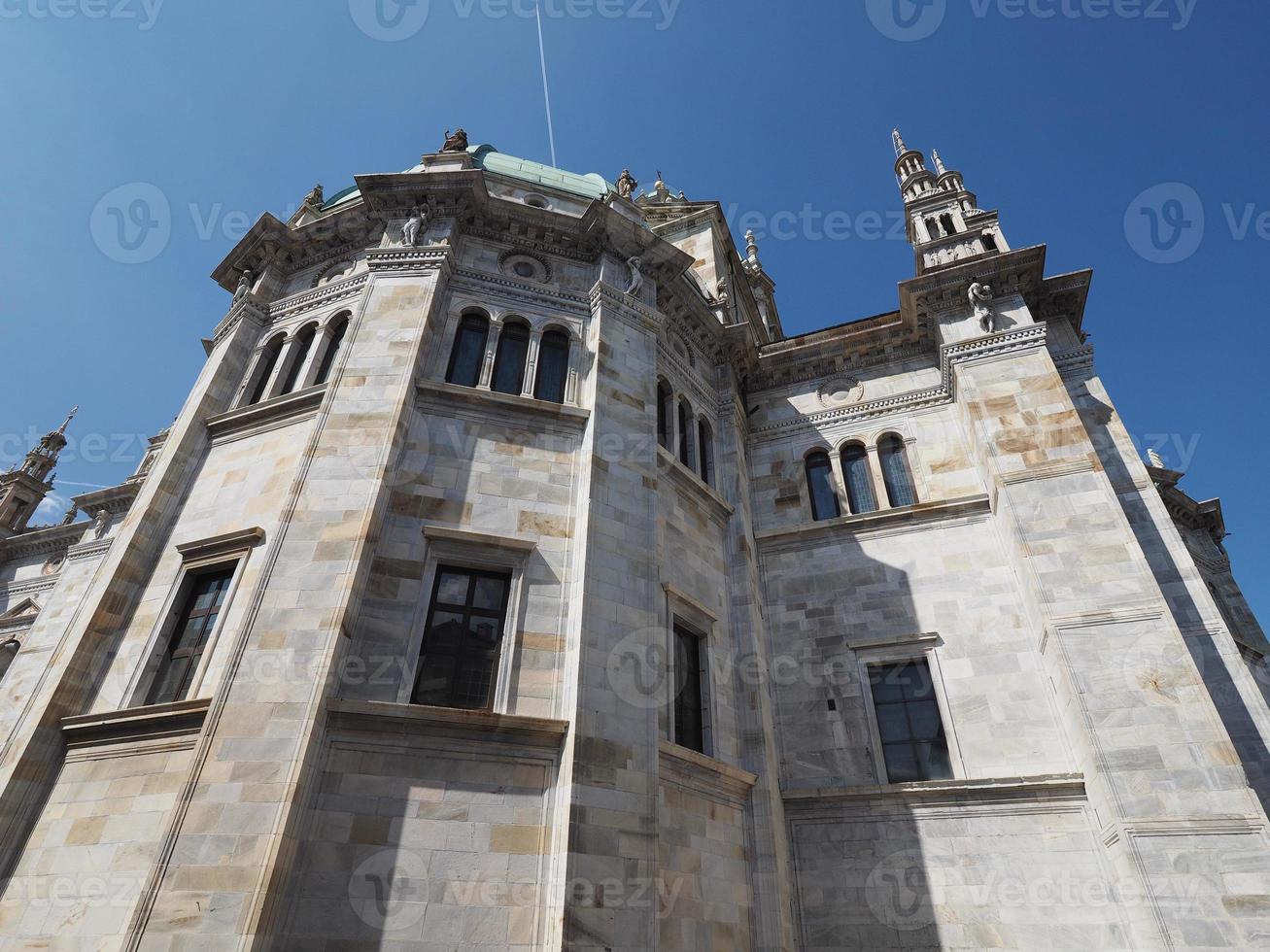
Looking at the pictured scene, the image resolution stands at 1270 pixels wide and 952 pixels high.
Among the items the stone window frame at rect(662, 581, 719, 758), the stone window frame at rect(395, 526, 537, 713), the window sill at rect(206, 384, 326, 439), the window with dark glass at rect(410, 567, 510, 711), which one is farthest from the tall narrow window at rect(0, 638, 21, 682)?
the stone window frame at rect(662, 581, 719, 758)

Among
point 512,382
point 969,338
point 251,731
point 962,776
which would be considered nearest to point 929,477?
point 969,338

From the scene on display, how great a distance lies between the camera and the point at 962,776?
43.7 feet

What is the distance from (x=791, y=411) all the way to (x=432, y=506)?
1185 centimetres

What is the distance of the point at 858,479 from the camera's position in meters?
18.4

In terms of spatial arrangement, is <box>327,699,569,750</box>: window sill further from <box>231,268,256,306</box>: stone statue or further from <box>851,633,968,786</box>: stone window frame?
<box>231,268,256,306</box>: stone statue

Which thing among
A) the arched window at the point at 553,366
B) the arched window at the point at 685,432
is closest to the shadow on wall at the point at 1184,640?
the arched window at the point at 685,432

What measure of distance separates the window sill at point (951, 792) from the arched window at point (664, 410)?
26.8 feet

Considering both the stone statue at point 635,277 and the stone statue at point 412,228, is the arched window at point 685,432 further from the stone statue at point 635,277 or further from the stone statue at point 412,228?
the stone statue at point 412,228

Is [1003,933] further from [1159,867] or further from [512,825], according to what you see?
[512,825]

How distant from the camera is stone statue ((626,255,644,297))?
16.3 metres

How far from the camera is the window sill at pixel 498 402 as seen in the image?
1316cm

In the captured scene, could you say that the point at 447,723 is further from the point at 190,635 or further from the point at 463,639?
the point at 190,635

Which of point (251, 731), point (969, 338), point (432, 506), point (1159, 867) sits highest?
point (969, 338)

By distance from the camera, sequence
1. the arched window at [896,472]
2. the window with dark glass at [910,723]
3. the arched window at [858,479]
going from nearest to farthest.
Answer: the window with dark glass at [910,723], the arched window at [896,472], the arched window at [858,479]
